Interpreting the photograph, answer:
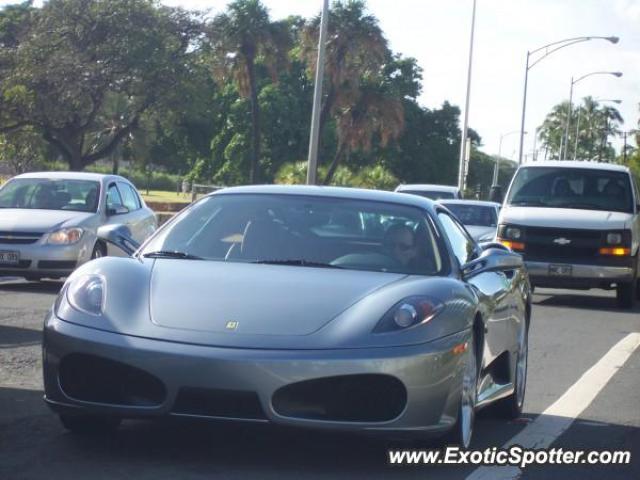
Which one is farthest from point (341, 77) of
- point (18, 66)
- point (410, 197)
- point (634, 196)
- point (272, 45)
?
point (410, 197)

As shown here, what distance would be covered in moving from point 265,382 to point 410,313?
0.78 m

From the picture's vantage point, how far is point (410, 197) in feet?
24.3

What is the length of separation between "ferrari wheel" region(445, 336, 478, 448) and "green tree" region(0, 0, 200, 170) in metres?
42.8

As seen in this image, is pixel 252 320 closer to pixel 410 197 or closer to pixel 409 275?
pixel 409 275

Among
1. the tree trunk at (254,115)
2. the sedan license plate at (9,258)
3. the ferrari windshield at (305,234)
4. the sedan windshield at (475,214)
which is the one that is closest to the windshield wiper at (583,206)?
the sedan windshield at (475,214)

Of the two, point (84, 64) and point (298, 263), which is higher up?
point (84, 64)

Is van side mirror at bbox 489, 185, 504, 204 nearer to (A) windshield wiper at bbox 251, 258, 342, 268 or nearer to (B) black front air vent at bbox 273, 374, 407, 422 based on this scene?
(A) windshield wiper at bbox 251, 258, 342, 268

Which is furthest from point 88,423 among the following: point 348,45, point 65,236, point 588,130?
point 588,130

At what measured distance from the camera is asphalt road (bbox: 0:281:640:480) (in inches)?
224

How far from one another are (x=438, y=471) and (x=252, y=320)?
3.61 ft

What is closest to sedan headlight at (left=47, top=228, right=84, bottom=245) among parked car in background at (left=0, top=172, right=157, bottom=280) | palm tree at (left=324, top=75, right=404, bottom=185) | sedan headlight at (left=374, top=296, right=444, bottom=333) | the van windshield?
parked car in background at (left=0, top=172, right=157, bottom=280)

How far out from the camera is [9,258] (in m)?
15.8

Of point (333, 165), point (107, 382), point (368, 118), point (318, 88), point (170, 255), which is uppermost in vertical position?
point (318, 88)

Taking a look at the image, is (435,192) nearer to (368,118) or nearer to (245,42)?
(245,42)
